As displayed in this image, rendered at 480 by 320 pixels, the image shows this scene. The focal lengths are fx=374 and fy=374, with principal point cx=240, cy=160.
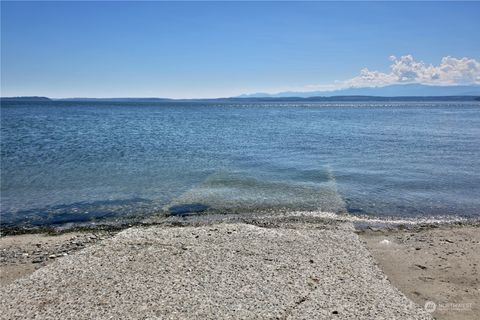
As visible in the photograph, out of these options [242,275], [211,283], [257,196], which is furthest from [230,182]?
[211,283]

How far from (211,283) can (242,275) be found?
81cm

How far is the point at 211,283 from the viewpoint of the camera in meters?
8.35

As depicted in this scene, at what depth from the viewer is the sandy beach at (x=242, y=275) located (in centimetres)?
747

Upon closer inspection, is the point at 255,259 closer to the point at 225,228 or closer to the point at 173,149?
the point at 225,228

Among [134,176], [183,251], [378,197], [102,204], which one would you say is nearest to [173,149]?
[134,176]

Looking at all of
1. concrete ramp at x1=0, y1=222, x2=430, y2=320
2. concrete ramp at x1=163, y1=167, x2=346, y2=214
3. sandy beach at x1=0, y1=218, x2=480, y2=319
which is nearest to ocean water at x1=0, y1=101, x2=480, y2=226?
concrete ramp at x1=163, y1=167, x2=346, y2=214

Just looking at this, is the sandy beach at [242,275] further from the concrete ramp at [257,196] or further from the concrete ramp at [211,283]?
the concrete ramp at [257,196]

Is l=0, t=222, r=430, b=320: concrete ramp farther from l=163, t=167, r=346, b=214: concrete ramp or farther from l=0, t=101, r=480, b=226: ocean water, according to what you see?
l=0, t=101, r=480, b=226: ocean water

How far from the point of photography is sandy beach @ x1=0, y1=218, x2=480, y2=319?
7.47m

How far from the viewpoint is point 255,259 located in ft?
31.9

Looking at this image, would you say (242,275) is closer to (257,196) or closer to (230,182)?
(257,196)

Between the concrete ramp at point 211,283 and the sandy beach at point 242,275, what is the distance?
23 millimetres

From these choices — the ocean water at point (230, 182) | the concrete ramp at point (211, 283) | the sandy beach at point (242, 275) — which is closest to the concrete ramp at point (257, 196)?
the ocean water at point (230, 182)

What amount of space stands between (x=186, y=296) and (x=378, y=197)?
500 inches
